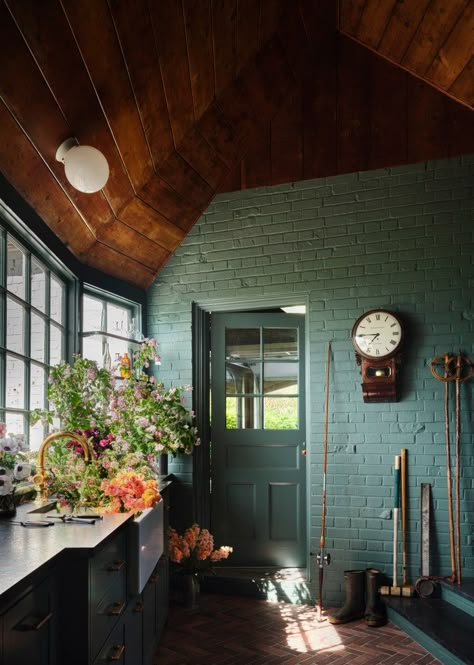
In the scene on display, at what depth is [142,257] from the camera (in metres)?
4.91

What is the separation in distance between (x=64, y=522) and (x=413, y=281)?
117 inches

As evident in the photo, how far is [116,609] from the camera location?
241 cm

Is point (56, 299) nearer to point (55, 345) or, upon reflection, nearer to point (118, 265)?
point (55, 345)

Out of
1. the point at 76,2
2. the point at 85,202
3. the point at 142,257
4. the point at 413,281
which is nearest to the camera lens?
the point at 76,2

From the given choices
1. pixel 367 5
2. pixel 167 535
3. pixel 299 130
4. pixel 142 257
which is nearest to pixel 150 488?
pixel 167 535

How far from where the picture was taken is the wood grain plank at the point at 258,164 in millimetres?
4984

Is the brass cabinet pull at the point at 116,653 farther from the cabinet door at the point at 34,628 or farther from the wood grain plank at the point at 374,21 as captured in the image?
the wood grain plank at the point at 374,21

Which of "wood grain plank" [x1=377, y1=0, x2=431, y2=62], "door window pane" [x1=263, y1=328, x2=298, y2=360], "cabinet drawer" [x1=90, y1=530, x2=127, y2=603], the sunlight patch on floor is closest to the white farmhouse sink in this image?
"cabinet drawer" [x1=90, y1=530, x2=127, y2=603]

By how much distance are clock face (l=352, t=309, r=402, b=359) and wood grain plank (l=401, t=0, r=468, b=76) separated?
5.71ft

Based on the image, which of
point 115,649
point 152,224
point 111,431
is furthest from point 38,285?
point 115,649

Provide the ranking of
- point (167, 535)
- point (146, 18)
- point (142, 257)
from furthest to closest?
Result: point (142, 257) → point (167, 535) → point (146, 18)

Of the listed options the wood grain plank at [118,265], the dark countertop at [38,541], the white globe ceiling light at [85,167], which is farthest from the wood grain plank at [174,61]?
the dark countertop at [38,541]

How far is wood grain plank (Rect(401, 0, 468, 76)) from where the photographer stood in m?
3.84

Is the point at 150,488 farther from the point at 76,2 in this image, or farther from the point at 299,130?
the point at 299,130
